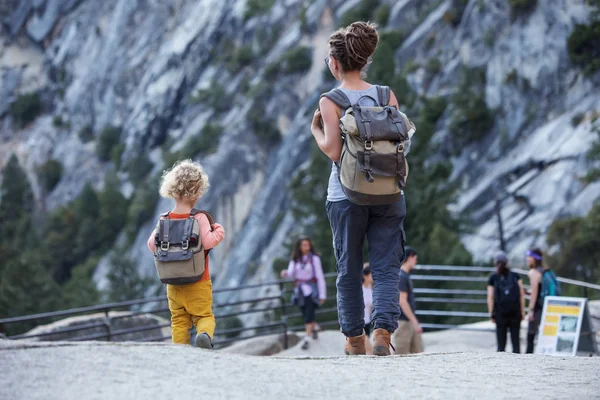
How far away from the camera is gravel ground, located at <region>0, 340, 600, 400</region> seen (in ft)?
13.5

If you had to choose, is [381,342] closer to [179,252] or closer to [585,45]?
[179,252]

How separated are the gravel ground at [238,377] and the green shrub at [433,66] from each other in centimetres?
5112

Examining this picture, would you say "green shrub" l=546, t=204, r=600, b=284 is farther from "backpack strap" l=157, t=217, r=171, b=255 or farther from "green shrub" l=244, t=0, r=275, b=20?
"green shrub" l=244, t=0, r=275, b=20

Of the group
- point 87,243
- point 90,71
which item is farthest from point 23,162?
point 87,243

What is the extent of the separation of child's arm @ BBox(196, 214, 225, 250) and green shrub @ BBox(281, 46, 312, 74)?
66.3 meters

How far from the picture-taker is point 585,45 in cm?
4281

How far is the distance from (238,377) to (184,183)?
6.93ft

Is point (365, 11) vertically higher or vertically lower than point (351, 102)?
higher

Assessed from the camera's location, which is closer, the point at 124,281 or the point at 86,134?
the point at 124,281

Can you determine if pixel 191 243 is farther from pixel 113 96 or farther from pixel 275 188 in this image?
pixel 113 96

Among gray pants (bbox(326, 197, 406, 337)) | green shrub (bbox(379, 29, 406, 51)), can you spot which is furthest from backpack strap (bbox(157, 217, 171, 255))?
green shrub (bbox(379, 29, 406, 51))

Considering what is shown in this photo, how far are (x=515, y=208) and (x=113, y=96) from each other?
63.8 meters

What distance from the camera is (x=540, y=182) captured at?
133 ft

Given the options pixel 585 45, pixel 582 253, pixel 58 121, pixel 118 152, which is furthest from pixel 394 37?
pixel 58 121
